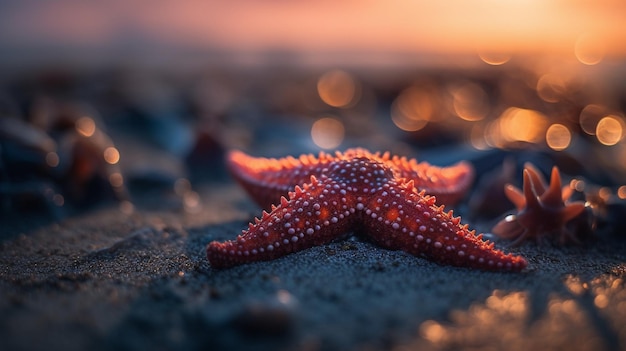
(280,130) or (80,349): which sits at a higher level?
(280,130)

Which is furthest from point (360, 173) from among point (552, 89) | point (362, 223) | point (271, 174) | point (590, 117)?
point (552, 89)

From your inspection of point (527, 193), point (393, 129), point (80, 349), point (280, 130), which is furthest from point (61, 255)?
point (393, 129)

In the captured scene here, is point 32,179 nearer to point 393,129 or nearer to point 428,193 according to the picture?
point 428,193

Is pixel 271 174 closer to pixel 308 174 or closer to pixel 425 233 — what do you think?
pixel 308 174

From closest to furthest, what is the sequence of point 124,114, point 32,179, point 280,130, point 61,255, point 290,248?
point 290,248, point 61,255, point 32,179, point 280,130, point 124,114

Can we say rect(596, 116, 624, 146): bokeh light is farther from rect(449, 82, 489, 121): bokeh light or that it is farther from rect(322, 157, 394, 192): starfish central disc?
rect(322, 157, 394, 192): starfish central disc
